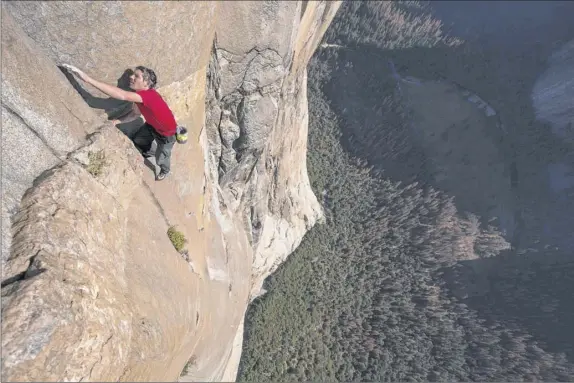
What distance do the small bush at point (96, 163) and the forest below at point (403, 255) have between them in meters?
22.3

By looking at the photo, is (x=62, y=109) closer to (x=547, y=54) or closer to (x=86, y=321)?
(x=86, y=321)

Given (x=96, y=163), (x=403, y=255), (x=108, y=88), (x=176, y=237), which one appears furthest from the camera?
(x=403, y=255)

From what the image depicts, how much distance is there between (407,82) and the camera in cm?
5278

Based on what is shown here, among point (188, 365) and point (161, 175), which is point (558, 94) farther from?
point (188, 365)

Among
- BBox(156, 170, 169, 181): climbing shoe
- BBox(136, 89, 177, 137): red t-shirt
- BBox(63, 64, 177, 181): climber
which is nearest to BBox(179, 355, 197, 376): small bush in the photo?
BBox(156, 170, 169, 181): climbing shoe

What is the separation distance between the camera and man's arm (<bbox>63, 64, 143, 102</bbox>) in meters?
7.04

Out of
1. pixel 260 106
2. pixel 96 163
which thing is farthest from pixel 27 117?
pixel 260 106

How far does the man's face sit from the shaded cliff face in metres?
0.51

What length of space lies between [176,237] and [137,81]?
381cm

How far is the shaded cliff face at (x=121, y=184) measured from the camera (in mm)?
5727

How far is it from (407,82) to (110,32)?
5097 centimetres

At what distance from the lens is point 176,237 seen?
374 inches

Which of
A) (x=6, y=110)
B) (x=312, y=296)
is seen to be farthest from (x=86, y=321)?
(x=312, y=296)

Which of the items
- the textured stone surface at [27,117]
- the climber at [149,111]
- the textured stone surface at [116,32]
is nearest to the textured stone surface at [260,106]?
the textured stone surface at [116,32]
